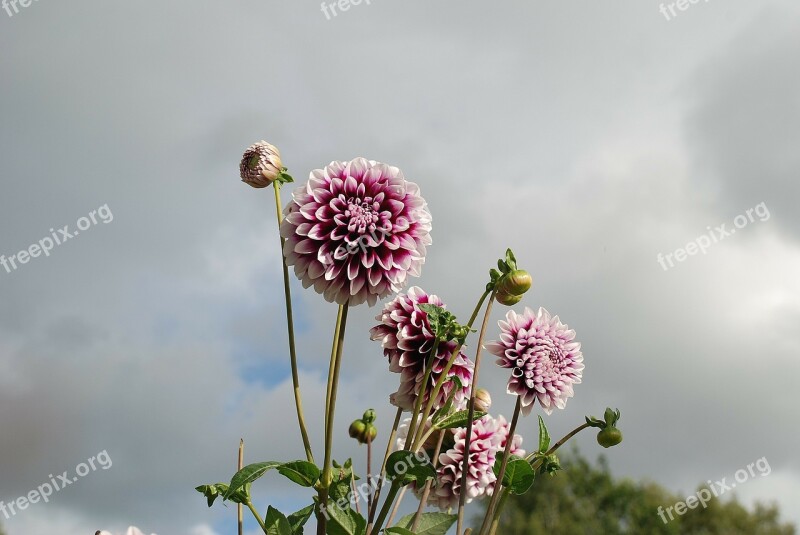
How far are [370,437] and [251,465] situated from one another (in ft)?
2.31

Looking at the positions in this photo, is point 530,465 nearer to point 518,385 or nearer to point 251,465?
point 518,385

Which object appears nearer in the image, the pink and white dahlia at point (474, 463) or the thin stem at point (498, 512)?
the thin stem at point (498, 512)

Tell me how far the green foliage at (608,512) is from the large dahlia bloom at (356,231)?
20.4 meters

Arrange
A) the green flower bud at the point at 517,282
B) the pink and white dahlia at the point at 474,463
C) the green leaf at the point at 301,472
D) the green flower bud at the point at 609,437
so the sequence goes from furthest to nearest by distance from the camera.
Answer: the pink and white dahlia at the point at 474,463, the green flower bud at the point at 609,437, the green flower bud at the point at 517,282, the green leaf at the point at 301,472

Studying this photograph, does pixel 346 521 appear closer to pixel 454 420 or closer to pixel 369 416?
pixel 454 420

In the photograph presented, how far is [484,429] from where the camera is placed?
2506 millimetres

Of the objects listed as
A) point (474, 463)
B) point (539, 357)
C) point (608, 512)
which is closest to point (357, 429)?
point (474, 463)

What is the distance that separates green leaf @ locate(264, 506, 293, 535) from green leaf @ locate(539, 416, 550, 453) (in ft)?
2.61

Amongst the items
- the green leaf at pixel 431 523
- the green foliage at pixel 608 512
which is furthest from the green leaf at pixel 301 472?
the green foliage at pixel 608 512

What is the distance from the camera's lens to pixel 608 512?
22375 mm

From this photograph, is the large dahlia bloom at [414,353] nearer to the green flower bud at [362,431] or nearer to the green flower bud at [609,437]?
the green flower bud at [362,431]

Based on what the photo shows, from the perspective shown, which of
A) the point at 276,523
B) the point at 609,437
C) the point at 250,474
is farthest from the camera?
the point at 609,437

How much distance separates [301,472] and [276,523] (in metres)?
0.19

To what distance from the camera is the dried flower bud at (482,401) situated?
7.47ft
